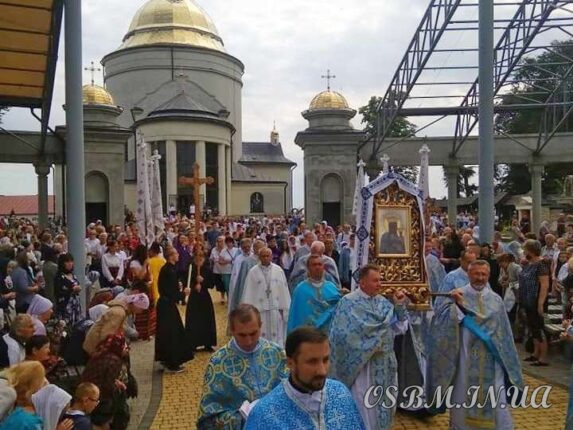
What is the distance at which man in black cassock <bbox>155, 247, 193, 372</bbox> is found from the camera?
9492 mm

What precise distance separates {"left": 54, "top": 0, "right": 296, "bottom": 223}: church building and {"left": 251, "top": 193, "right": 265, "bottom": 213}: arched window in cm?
8

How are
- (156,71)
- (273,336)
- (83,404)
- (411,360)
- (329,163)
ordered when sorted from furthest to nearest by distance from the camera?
(156,71), (329,163), (273,336), (411,360), (83,404)

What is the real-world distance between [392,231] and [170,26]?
169 ft

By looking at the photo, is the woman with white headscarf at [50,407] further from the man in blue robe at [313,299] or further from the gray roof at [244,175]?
the gray roof at [244,175]

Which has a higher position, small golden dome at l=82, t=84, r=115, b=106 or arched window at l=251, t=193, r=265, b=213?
small golden dome at l=82, t=84, r=115, b=106

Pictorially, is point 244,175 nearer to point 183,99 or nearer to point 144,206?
point 183,99

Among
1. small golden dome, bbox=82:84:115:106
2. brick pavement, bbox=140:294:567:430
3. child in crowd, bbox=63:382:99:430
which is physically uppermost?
small golden dome, bbox=82:84:115:106

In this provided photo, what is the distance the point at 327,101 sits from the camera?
1032 inches

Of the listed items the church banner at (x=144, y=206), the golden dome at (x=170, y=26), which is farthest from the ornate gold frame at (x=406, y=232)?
the golden dome at (x=170, y=26)

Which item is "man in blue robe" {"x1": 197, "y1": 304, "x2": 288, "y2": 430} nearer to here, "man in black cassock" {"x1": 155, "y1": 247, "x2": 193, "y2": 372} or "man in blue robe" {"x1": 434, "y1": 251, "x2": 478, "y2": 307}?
"man in blue robe" {"x1": 434, "y1": 251, "x2": 478, "y2": 307}

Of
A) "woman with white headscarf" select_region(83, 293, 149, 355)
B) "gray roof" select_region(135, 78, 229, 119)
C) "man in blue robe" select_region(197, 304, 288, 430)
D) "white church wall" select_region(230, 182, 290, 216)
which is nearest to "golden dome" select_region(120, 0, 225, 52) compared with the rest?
"gray roof" select_region(135, 78, 229, 119)

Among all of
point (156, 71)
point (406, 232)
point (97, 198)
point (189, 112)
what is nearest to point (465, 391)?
point (406, 232)

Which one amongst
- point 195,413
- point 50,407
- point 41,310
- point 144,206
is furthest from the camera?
point 144,206

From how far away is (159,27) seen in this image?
54812 millimetres
